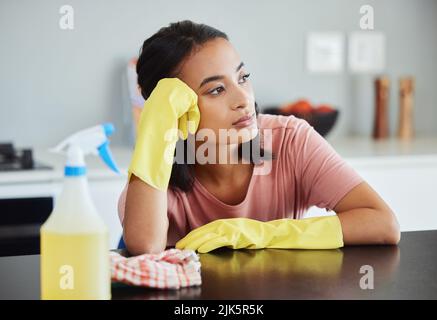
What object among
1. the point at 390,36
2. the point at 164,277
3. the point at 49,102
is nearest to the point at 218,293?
the point at 164,277

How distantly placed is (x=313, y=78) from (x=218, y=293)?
2.31m

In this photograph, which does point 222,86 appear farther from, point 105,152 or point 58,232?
point 58,232

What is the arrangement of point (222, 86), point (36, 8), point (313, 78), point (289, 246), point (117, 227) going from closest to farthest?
point (289, 246) < point (222, 86) < point (117, 227) < point (36, 8) < point (313, 78)

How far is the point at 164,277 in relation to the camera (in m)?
1.09

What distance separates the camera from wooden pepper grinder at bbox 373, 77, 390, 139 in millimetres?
3273

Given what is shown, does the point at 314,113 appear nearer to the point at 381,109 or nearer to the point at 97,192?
the point at 381,109

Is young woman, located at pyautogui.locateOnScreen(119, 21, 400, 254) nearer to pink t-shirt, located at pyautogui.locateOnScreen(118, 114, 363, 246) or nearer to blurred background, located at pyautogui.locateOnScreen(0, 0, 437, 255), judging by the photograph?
pink t-shirt, located at pyautogui.locateOnScreen(118, 114, 363, 246)

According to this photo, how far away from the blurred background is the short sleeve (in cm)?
88

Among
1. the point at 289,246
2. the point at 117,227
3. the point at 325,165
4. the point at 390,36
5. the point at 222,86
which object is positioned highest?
the point at 390,36

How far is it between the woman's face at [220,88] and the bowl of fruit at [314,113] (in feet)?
4.38

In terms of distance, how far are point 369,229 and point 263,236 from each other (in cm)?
22

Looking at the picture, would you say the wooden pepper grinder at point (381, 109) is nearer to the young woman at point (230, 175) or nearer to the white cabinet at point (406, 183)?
the white cabinet at point (406, 183)

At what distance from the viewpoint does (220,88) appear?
1613 mm

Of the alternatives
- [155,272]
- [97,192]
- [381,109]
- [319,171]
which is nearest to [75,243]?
[155,272]
